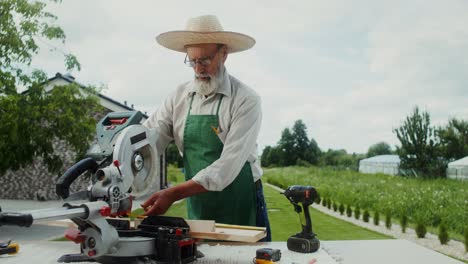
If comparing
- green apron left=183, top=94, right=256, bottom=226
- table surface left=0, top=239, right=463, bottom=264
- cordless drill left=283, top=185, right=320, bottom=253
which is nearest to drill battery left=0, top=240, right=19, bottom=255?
table surface left=0, top=239, right=463, bottom=264

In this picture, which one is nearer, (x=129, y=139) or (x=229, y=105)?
(x=129, y=139)

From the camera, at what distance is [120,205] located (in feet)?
6.19

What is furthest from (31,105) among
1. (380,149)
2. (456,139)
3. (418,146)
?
(380,149)

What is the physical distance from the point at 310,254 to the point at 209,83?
950mm

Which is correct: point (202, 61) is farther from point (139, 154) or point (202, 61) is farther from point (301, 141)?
point (301, 141)

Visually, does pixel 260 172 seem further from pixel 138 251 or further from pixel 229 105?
pixel 138 251

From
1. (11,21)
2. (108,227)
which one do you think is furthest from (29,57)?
(108,227)

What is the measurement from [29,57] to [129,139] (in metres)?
7.04

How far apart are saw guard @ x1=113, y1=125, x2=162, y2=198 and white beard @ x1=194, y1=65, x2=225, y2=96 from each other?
44 cm

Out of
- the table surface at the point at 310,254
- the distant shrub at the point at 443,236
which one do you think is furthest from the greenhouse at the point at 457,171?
the table surface at the point at 310,254

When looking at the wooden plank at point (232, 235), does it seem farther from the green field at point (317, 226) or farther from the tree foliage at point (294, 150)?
the tree foliage at point (294, 150)

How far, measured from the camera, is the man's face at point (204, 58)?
8.05 ft

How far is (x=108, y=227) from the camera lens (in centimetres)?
179

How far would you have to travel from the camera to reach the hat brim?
2494 millimetres
